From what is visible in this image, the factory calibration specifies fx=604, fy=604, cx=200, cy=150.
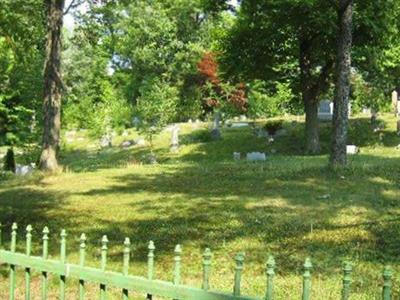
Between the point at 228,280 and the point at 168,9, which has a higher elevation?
the point at 168,9

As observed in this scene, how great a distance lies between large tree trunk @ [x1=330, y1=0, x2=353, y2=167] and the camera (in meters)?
19.4

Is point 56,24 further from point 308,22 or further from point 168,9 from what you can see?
point 168,9

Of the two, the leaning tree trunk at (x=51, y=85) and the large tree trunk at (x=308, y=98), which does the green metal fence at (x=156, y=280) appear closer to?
the leaning tree trunk at (x=51, y=85)

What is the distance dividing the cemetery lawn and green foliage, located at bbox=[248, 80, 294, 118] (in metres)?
27.9

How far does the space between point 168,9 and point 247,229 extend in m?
51.0

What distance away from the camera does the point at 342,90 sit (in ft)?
63.7

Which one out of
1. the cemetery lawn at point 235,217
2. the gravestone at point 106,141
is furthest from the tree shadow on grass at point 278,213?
the gravestone at point 106,141

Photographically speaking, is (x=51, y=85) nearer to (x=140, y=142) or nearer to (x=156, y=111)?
(x=156, y=111)

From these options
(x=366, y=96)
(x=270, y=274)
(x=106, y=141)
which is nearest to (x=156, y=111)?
(x=106, y=141)

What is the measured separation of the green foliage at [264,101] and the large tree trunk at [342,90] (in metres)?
29.9

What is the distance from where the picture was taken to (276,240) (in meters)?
11.0

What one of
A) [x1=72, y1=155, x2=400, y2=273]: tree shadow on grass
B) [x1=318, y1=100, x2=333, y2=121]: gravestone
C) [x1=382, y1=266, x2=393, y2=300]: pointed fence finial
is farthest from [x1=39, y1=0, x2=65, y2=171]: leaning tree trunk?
[x1=318, y1=100, x2=333, y2=121]: gravestone

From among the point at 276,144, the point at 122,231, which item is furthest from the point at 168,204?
the point at 276,144

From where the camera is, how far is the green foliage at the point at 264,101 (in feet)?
167
